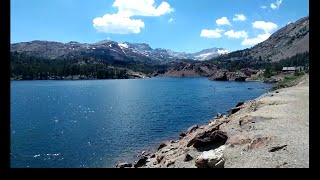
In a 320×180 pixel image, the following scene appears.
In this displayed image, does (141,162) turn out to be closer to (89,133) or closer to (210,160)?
(210,160)

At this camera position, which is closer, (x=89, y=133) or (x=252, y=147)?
(x=252, y=147)

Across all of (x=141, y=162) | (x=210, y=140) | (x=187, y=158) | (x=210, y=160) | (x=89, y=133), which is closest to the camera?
(x=210, y=160)

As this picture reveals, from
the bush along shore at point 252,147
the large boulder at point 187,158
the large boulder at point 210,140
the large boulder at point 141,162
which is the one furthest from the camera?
the large boulder at point 141,162

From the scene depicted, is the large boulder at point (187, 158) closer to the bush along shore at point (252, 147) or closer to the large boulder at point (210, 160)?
the bush along shore at point (252, 147)

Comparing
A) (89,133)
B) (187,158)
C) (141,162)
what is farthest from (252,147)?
(89,133)

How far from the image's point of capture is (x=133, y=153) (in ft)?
122

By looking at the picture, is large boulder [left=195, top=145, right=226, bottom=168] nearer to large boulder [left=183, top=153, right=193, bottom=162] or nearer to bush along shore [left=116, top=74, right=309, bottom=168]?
bush along shore [left=116, top=74, right=309, bottom=168]

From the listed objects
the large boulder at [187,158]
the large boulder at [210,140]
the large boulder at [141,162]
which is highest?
the large boulder at [210,140]

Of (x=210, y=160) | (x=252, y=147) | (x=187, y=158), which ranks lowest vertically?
(x=187, y=158)

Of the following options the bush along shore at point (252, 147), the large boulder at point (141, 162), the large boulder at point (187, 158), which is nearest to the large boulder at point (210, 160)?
the bush along shore at point (252, 147)

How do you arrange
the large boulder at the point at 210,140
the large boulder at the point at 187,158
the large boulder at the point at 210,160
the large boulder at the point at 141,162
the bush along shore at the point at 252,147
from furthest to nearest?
the large boulder at the point at 141,162 → the large boulder at the point at 210,140 → the large boulder at the point at 187,158 → the bush along shore at the point at 252,147 → the large boulder at the point at 210,160

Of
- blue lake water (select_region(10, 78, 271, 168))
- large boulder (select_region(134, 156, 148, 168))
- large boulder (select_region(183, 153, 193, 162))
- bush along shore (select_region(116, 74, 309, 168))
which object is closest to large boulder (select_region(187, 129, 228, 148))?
bush along shore (select_region(116, 74, 309, 168))

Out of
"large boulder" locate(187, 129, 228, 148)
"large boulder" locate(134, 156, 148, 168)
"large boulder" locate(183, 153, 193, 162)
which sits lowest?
"large boulder" locate(134, 156, 148, 168)
